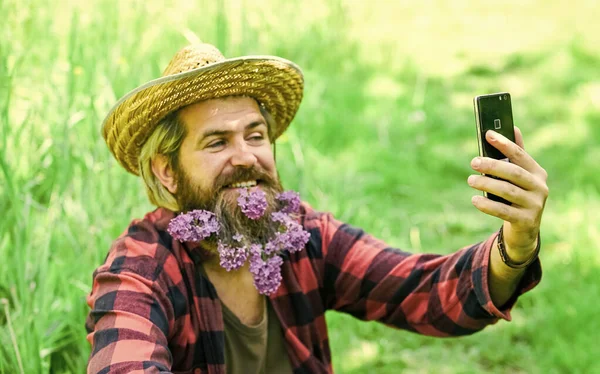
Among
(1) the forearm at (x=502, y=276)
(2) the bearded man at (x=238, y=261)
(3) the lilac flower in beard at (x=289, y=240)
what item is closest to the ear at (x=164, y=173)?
(2) the bearded man at (x=238, y=261)

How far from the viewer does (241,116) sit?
254 cm

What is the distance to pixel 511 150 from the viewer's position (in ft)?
6.43

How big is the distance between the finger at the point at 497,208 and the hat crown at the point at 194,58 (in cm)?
99

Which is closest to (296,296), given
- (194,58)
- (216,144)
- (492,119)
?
(216,144)

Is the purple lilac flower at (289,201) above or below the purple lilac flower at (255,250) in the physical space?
above

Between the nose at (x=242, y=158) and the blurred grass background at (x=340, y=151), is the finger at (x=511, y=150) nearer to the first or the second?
the nose at (x=242, y=158)

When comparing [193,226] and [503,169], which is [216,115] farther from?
[503,169]

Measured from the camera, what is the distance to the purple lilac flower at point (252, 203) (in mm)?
2414

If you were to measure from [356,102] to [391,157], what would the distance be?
0.77 metres

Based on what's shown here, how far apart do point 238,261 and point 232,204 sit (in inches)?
7.0

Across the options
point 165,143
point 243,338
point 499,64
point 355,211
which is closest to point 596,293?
point 355,211

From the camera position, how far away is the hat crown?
2492 millimetres

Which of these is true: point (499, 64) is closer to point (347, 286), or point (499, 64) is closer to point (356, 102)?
point (356, 102)

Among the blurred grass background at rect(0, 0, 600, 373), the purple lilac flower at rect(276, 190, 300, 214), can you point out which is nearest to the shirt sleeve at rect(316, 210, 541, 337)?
the purple lilac flower at rect(276, 190, 300, 214)
